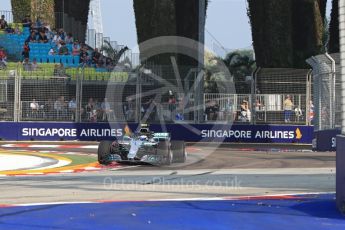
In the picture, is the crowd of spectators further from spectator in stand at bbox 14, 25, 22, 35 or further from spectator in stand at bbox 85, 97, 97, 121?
spectator in stand at bbox 85, 97, 97, 121

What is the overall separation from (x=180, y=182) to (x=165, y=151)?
10.6 ft

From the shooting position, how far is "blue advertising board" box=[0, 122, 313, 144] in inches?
946

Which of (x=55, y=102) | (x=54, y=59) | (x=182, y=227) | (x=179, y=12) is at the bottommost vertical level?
(x=182, y=227)

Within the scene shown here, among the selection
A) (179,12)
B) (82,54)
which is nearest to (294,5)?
(179,12)

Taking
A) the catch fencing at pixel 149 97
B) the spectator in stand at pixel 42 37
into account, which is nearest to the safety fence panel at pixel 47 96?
the catch fencing at pixel 149 97

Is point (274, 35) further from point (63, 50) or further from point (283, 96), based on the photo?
point (283, 96)

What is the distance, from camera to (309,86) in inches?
904

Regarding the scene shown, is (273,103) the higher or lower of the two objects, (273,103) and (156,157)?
the higher

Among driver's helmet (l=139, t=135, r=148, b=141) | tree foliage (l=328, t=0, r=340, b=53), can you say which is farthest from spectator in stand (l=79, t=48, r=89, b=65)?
driver's helmet (l=139, t=135, r=148, b=141)

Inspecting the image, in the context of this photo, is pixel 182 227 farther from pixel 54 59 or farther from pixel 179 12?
pixel 179 12

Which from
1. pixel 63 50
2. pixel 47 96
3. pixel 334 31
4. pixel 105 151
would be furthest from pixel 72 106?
pixel 334 31

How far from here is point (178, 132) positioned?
80.6 ft

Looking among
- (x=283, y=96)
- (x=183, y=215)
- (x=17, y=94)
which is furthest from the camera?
(x=17, y=94)

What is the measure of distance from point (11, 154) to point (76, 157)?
204 cm
